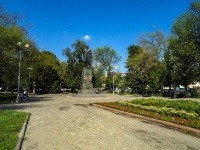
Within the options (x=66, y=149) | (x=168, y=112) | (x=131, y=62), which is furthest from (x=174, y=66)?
(x=66, y=149)

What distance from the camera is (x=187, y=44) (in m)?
35.2

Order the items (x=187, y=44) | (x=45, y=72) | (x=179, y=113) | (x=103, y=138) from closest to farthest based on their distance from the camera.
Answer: (x=103, y=138), (x=179, y=113), (x=187, y=44), (x=45, y=72)

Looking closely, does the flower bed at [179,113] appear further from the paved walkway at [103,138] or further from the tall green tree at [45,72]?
the tall green tree at [45,72]

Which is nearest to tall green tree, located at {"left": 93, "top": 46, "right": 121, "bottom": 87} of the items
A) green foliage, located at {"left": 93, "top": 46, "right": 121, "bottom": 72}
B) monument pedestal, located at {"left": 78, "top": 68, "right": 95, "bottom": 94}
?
green foliage, located at {"left": 93, "top": 46, "right": 121, "bottom": 72}

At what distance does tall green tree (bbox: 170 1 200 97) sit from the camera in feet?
113

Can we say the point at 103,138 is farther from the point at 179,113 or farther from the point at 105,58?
the point at 105,58

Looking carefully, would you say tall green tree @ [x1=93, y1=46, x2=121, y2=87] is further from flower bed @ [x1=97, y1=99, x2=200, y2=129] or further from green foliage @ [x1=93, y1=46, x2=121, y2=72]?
flower bed @ [x1=97, y1=99, x2=200, y2=129]

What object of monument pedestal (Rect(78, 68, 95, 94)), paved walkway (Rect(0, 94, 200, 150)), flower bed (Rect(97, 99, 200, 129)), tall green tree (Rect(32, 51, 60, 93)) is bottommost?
paved walkway (Rect(0, 94, 200, 150))

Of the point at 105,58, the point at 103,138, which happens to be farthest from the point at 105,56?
the point at 103,138

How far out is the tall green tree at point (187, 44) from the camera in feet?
113

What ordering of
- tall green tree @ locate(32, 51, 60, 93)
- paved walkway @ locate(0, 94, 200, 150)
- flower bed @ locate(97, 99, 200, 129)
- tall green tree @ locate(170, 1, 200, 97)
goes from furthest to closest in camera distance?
tall green tree @ locate(32, 51, 60, 93) → tall green tree @ locate(170, 1, 200, 97) → flower bed @ locate(97, 99, 200, 129) → paved walkway @ locate(0, 94, 200, 150)

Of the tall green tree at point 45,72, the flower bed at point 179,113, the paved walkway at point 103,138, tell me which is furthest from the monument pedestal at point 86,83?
the paved walkway at point 103,138

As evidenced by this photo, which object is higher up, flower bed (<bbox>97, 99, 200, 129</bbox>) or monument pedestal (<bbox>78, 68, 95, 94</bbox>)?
monument pedestal (<bbox>78, 68, 95, 94</bbox>)

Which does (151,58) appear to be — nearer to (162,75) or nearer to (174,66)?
(162,75)
